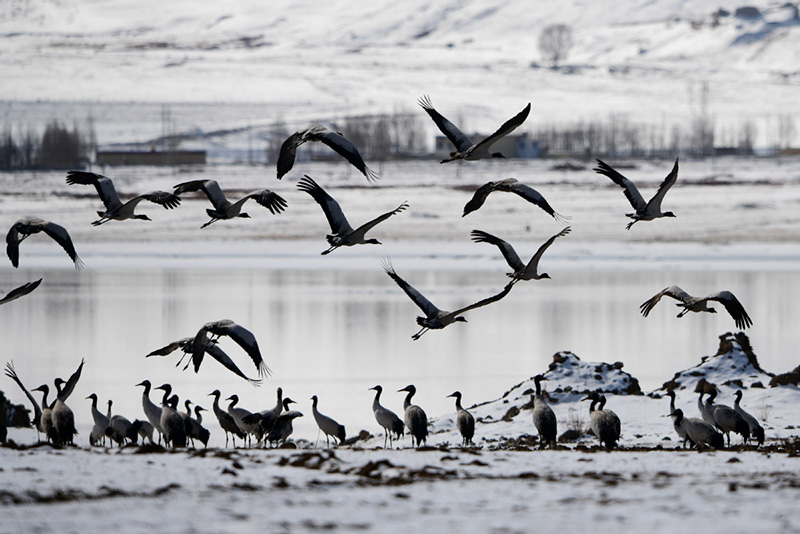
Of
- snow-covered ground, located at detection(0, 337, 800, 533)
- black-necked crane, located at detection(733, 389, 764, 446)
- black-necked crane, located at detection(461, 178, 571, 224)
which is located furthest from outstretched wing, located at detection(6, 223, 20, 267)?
black-necked crane, located at detection(733, 389, 764, 446)

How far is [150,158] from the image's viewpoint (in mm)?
94438

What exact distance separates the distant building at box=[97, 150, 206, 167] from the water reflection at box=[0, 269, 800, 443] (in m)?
52.3

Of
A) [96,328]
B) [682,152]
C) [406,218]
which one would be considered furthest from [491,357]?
[682,152]

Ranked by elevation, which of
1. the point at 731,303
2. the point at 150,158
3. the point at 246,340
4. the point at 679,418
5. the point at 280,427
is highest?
the point at 150,158

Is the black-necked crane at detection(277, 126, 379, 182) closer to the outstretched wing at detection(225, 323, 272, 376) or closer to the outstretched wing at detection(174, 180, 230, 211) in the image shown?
the outstretched wing at detection(174, 180, 230, 211)

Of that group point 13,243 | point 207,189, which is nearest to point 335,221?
point 207,189

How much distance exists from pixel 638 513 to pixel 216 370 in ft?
49.3

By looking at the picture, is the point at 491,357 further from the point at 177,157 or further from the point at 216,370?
the point at 177,157

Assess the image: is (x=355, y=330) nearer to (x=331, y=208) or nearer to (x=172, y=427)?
(x=331, y=208)

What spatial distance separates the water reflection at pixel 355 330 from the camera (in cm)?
2047

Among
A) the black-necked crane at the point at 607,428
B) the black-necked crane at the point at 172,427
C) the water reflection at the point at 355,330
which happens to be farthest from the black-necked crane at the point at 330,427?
the black-necked crane at the point at 607,428

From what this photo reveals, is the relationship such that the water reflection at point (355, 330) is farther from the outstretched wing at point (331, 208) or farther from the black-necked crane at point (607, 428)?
the black-necked crane at point (607, 428)

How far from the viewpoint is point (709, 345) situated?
25.5 m

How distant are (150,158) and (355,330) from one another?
2768 inches
